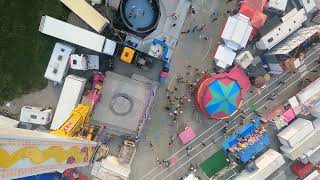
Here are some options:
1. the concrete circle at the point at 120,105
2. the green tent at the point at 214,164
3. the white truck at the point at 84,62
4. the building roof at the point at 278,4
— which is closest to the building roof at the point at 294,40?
the building roof at the point at 278,4

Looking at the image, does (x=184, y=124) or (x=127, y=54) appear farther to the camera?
(x=184, y=124)

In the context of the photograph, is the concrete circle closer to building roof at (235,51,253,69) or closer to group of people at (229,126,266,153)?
building roof at (235,51,253,69)

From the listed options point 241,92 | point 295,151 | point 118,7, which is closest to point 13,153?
point 118,7

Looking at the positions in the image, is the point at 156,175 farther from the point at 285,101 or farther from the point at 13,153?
the point at 13,153

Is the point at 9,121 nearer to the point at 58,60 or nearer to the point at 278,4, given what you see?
the point at 58,60

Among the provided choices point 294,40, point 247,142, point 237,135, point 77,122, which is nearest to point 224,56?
point 294,40

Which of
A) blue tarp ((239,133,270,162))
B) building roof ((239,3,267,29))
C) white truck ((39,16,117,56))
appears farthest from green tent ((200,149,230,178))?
white truck ((39,16,117,56))
